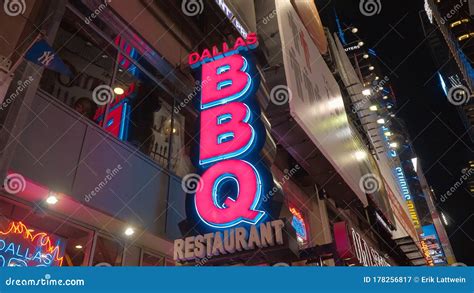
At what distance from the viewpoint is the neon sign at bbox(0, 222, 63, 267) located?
607 centimetres

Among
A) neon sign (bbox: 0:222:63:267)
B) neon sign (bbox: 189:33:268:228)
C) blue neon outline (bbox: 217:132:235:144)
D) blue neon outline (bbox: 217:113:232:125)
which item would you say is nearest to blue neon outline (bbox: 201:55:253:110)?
neon sign (bbox: 189:33:268:228)

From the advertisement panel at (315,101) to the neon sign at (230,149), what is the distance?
211 centimetres

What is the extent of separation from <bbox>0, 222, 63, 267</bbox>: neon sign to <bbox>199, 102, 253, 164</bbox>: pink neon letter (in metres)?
3.20

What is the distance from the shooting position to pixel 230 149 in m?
7.68

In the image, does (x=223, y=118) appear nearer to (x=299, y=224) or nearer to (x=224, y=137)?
(x=224, y=137)

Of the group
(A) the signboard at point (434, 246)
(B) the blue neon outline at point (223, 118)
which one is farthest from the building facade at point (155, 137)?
(A) the signboard at point (434, 246)

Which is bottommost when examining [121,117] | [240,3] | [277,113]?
[121,117]

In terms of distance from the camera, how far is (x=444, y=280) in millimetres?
4590

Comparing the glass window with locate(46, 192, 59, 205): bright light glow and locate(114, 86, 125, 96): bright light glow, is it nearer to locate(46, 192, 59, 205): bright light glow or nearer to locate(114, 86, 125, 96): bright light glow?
locate(114, 86, 125, 96): bright light glow

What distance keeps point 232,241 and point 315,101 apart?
811cm

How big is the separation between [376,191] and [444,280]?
1710 cm

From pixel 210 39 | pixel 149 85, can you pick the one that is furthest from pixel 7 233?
pixel 210 39

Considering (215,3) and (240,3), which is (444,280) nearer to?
(215,3)

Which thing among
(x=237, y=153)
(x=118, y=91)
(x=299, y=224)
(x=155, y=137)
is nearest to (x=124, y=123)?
(x=118, y=91)
